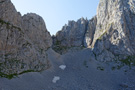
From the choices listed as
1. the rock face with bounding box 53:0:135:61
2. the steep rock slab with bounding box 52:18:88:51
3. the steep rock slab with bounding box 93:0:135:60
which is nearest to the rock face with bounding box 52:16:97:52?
the steep rock slab with bounding box 52:18:88:51

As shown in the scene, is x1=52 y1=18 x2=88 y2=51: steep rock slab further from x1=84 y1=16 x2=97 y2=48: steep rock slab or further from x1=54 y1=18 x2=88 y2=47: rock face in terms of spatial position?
x1=84 y1=16 x2=97 y2=48: steep rock slab

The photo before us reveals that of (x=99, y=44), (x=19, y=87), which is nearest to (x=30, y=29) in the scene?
(x=19, y=87)

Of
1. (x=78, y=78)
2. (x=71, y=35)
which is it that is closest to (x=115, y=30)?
(x=78, y=78)

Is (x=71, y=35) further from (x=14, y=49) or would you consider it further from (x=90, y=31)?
(x=14, y=49)

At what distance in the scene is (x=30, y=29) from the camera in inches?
2363

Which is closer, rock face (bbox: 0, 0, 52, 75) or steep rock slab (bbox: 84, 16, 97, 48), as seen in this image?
rock face (bbox: 0, 0, 52, 75)

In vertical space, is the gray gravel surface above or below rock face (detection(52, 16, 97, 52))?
below

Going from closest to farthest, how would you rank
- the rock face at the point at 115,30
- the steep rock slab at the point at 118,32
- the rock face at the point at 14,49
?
the rock face at the point at 14,49 → the rock face at the point at 115,30 → the steep rock slab at the point at 118,32

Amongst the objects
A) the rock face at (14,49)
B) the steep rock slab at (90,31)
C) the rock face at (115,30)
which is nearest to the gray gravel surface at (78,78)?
the rock face at (14,49)

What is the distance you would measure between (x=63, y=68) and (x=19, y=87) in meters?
32.6

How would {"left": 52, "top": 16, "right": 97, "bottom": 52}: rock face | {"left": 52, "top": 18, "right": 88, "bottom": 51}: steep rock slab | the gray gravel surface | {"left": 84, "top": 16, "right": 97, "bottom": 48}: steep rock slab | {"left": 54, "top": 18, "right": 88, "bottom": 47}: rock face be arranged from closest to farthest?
the gray gravel surface, {"left": 84, "top": 16, "right": 97, "bottom": 48}: steep rock slab, {"left": 52, "top": 16, "right": 97, "bottom": 52}: rock face, {"left": 52, "top": 18, "right": 88, "bottom": 51}: steep rock slab, {"left": 54, "top": 18, "right": 88, "bottom": 47}: rock face

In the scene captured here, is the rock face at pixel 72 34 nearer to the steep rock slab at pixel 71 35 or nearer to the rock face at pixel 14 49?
the steep rock slab at pixel 71 35

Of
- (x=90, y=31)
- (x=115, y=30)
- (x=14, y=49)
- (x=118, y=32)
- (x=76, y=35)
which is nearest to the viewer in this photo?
(x=14, y=49)

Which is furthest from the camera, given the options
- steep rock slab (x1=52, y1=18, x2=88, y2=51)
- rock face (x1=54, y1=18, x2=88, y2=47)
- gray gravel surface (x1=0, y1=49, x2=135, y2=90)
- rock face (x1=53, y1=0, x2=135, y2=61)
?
rock face (x1=54, y1=18, x2=88, y2=47)
